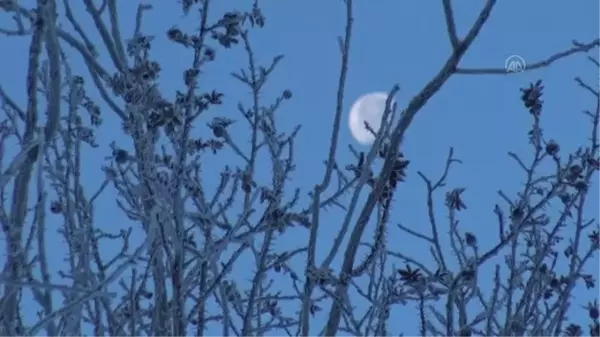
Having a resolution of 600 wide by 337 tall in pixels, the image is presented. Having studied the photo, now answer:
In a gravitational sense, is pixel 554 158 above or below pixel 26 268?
above

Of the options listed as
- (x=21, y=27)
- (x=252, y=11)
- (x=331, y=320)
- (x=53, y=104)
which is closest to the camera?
(x=53, y=104)

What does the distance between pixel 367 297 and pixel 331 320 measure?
29 cm

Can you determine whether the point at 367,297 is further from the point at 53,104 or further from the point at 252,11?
the point at 252,11

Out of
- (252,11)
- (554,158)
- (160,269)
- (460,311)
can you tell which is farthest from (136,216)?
(554,158)

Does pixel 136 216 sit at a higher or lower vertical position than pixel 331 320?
higher

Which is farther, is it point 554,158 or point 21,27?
point 554,158

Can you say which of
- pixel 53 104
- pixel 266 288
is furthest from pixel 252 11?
pixel 53 104

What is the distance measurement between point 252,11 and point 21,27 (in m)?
1.82

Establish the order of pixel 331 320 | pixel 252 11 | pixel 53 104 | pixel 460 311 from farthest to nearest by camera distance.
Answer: pixel 252 11 → pixel 460 311 → pixel 331 320 → pixel 53 104

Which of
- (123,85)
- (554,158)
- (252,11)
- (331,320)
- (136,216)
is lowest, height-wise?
(331,320)

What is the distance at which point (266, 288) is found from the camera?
3910 millimetres

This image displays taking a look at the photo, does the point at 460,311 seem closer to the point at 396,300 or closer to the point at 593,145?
the point at 396,300

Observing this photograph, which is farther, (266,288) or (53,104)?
(266,288)

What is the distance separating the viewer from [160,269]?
279cm
